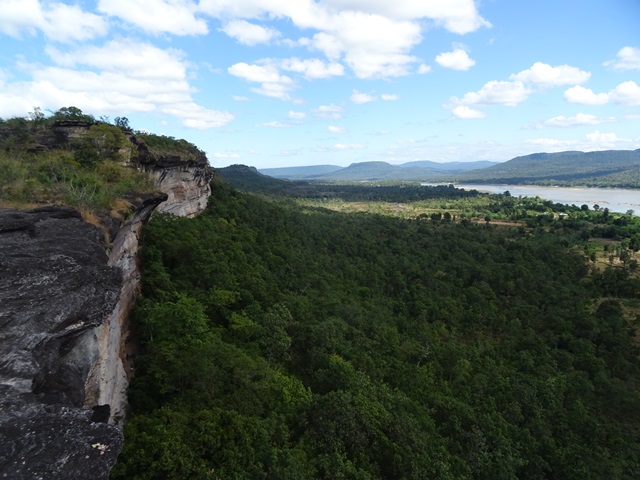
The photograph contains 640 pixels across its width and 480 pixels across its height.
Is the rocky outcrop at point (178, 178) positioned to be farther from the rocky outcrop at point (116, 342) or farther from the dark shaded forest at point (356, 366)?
the rocky outcrop at point (116, 342)

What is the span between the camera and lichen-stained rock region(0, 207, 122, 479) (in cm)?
604

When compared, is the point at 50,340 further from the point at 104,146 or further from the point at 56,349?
the point at 104,146

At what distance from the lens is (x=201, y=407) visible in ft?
47.4

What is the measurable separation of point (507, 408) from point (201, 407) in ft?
63.6

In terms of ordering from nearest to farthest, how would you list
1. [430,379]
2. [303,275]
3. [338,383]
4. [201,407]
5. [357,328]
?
[201,407] → [338,383] → [430,379] → [357,328] → [303,275]

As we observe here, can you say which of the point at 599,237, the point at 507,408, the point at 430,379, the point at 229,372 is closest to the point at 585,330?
the point at 507,408

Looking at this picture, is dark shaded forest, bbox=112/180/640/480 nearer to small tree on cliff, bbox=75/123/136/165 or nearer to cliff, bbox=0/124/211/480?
cliff, bbox=0/124/211/480

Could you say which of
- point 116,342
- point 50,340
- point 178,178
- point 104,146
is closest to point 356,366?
point 116,342

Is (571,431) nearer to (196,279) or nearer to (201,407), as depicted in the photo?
(201,407)

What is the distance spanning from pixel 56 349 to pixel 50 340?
0.30 metres

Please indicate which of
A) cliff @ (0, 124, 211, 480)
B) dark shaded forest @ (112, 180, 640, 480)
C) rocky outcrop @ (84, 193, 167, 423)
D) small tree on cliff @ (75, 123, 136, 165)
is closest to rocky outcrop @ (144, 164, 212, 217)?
dark shaded forest @ (112, 180, 640, 480)

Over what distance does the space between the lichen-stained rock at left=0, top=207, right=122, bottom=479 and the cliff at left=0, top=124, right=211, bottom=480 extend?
15 mm

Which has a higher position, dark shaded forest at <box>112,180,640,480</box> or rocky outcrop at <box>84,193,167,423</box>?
rocky outcrop at <box>84,193,167,423</box>

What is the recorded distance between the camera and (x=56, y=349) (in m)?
8.09
